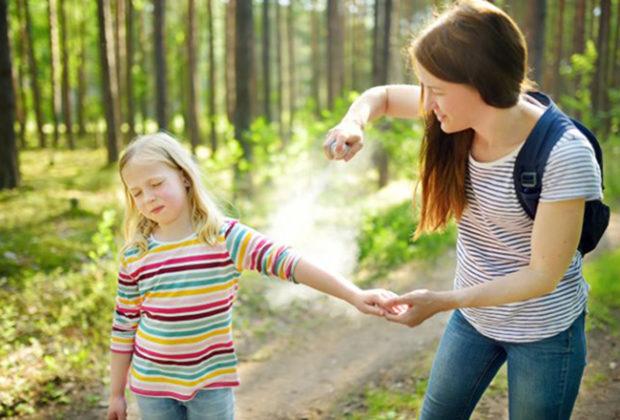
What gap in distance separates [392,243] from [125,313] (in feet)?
20.8

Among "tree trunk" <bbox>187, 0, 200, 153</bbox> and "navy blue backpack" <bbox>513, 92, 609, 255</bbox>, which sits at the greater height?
"navy blue backpack" <bbox>513, 92, 609, 255</bbox>

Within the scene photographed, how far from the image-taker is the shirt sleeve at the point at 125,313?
95.4 inches

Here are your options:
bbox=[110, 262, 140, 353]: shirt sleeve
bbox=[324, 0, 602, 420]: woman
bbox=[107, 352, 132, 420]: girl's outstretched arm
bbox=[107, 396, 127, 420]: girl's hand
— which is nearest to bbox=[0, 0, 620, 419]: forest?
bbox=[324, 0, 602, 420]: woman

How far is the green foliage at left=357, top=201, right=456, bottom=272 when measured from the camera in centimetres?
817

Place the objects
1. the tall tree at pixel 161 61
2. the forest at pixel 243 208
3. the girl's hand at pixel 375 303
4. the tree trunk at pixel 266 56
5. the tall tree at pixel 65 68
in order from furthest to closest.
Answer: the tree trunk at pixel 266 56, the tall tree at pixel 65 68, the tall tree at pixel 161 61, the forest at pixel 243 208, the girl's hand at pixel 375 303

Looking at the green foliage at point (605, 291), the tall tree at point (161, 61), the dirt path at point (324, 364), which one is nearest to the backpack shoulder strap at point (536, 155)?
the dirt path at point (324, 364)

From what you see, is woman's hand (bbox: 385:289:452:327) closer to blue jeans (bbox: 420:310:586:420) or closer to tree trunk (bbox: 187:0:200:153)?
blue jeans (bbox: 420:310:586:420)

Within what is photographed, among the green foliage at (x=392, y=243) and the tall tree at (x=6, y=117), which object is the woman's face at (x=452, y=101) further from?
the tall tree at (x=6, y=117)

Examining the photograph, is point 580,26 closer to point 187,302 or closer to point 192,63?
point 192,63

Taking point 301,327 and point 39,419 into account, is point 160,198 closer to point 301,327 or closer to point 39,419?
point 39,419

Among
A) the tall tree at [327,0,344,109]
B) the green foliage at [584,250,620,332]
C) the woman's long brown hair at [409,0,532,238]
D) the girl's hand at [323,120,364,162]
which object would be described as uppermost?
the woman's long brown hair at [409,0,532,238]

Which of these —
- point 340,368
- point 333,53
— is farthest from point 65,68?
point 340,368

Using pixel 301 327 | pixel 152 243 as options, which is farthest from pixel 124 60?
pixel 152 243

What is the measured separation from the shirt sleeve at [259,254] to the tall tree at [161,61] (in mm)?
13433
